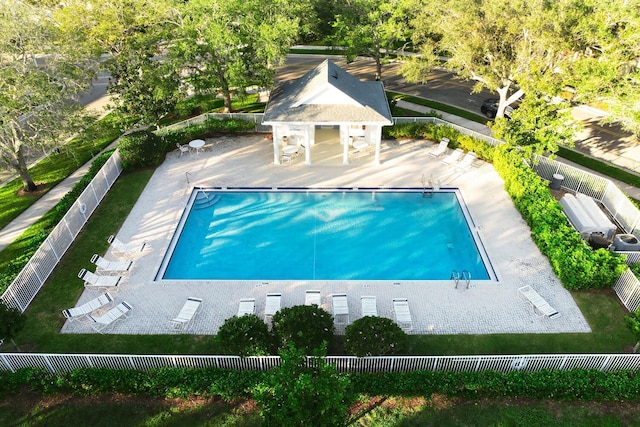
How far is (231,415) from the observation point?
15.1 m

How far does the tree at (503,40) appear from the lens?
2539 centimetres

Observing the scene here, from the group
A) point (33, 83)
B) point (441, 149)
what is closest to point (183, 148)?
point (33, 83)

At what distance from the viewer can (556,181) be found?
26250 millimetres

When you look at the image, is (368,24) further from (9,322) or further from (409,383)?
(9,322)

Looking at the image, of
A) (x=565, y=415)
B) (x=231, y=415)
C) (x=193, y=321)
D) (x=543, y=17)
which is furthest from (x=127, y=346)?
(x=543, y=17)

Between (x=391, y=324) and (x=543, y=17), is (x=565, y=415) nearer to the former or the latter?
(x=391, y=324)

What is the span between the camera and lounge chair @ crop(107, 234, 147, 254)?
71.5 feet

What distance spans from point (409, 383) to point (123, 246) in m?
15.2

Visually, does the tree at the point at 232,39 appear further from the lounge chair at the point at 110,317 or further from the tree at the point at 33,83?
the lounge chair at the point at 110,317

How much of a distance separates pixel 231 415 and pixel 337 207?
13577 mm

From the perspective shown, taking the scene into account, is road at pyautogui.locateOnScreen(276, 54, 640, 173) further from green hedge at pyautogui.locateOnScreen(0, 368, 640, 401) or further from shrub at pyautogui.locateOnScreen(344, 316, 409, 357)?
shrub at pyautogui.locateOnScreen(344, 316, 409, 357)

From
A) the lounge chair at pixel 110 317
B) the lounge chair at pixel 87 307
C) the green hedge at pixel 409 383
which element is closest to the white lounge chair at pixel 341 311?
the green hedge at pixel 409 383

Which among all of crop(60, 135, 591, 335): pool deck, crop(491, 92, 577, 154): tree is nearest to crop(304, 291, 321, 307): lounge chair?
crop(60, 135, 591, 335): pool deck

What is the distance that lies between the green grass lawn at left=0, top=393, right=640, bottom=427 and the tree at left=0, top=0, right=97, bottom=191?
14787mm
